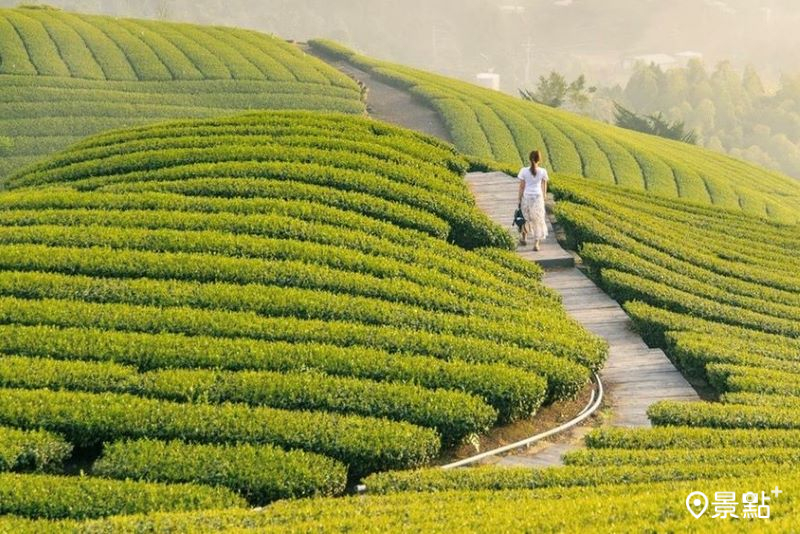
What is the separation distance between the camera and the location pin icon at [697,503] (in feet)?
24.2

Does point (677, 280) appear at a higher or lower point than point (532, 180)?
lower

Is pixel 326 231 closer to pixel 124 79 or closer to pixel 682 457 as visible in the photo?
pixel 682 457

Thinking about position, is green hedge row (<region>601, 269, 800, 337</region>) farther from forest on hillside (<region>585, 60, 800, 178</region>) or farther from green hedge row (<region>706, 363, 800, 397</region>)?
forest on hillside (<region>585, 60, 800, 178</region>)

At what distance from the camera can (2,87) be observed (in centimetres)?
3372

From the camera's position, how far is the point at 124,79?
121ft

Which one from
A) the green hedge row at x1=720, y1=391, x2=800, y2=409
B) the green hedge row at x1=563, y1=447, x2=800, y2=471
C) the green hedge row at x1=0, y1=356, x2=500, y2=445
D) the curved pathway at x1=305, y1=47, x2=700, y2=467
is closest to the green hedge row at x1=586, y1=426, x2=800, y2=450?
the green hedge row at x1=563, y1=447, x2=800, y2=471

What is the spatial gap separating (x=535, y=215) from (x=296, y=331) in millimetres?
6272

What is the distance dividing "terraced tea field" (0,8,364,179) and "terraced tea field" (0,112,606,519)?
16.2 m

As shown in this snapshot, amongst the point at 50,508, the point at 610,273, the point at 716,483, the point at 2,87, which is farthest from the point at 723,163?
the point at 50,508

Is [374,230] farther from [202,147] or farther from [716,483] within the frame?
[716,483]

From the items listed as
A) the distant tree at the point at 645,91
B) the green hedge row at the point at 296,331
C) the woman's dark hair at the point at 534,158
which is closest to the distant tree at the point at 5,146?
the green hedge row at the point at 296,331

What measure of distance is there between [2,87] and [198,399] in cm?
2858

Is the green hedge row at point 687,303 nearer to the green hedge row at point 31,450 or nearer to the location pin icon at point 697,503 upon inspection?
the location pin icon at point 697,503

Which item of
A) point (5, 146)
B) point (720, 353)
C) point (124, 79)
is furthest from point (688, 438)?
point (124, 79)
